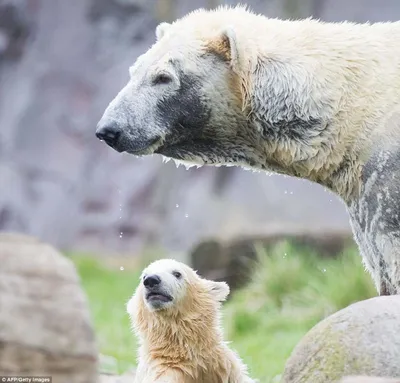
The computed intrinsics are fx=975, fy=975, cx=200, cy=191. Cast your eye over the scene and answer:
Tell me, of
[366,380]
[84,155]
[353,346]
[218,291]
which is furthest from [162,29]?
[84,155]

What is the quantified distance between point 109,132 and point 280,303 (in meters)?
4.75

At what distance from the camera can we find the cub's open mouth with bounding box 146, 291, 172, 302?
4.25 metres

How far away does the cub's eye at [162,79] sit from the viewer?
→ 398 cm

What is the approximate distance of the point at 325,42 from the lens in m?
4.02

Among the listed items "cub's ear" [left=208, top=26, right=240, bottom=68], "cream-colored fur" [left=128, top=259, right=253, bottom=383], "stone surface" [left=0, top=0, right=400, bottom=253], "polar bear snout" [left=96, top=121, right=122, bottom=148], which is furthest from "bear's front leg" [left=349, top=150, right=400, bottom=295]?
"stone surface" [left=0, top=0, right=400, bottom=253]

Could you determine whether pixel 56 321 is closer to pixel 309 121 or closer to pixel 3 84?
pixel 309 121

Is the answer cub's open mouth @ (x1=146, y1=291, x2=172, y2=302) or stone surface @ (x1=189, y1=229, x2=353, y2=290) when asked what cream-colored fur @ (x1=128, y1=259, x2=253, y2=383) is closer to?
cub's open mouth @ (x1=146, y1=291, x2=172, y2=302)

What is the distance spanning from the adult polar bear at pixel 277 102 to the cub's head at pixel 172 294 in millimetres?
576

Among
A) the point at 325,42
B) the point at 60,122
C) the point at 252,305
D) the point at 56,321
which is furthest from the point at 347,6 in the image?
the point at 56,321

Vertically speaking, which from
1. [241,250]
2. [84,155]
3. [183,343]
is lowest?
[183,343]

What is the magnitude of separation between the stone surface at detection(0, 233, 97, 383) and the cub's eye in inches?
32.3

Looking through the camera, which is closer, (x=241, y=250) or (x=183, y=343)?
(x=183, y=343)

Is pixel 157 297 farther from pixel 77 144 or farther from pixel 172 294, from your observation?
pixel 77 144

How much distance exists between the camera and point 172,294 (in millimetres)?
4297
